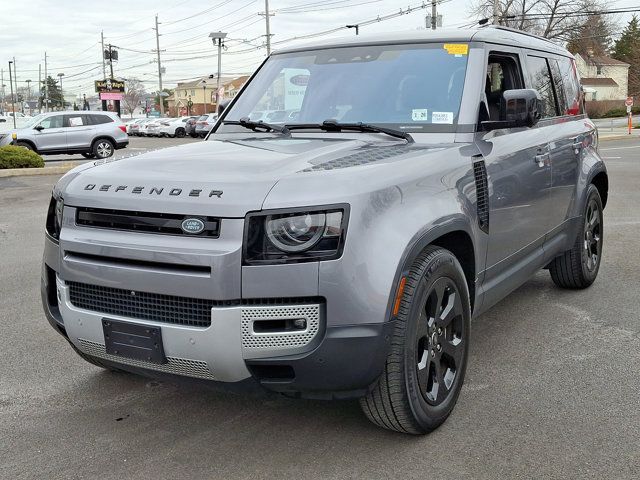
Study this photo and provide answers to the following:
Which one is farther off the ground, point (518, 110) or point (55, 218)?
point (518, 110)

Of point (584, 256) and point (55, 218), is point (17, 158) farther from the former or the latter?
point (55, 218)

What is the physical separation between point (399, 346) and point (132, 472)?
1254 mm

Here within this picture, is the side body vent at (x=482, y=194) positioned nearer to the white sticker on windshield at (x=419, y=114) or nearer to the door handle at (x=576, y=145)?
the white sticker on windshield at (x=419, y=114)

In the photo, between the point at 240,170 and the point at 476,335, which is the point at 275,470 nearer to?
the point at 240,170

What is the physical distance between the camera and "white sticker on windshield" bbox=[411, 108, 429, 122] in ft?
12.7

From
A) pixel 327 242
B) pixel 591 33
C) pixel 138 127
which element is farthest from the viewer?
pixel 591 33

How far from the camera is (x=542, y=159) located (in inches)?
176

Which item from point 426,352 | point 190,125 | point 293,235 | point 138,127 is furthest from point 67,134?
point 138,127

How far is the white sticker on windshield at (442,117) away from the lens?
12.5ft

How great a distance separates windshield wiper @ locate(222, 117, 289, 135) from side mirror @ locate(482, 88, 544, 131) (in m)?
1.13

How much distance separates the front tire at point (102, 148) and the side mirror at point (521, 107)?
21510 mm

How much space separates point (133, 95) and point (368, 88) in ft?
467

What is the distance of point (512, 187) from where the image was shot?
13.1 ft

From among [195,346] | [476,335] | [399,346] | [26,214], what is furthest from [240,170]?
[26,214]
